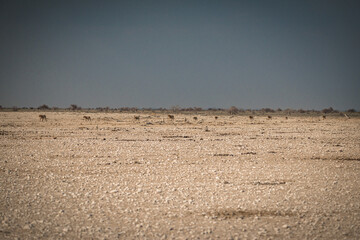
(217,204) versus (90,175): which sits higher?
(90,175)

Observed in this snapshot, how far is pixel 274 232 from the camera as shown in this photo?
20.3 feet

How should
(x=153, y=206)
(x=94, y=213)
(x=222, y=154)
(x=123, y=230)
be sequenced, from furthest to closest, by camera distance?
1. (x=222, y=154)
2. (x=153, y=206)
3. (x=94, y=213)
4. (x=123, y=230)

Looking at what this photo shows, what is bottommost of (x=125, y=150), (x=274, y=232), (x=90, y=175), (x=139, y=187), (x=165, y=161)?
(x=274, y=232)

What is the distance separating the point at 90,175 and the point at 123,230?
16.0 ft

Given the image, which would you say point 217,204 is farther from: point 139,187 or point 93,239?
point 93,239

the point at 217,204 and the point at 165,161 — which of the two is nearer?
the point at 217,204

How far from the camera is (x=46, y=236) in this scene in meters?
5.93

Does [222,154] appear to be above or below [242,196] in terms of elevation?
above

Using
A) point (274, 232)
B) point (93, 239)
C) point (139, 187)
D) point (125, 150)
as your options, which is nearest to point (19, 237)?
point (93, 239)

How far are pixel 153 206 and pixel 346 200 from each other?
4.94m

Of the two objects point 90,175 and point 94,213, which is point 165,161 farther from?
point 94,213

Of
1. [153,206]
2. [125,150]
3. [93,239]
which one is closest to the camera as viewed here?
[93,239]

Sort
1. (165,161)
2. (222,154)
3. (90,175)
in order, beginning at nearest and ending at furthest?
1. (90,175)
2. (165,161)
3. (222,154)

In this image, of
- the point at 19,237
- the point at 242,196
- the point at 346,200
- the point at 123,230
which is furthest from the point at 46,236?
the point at 346,200
